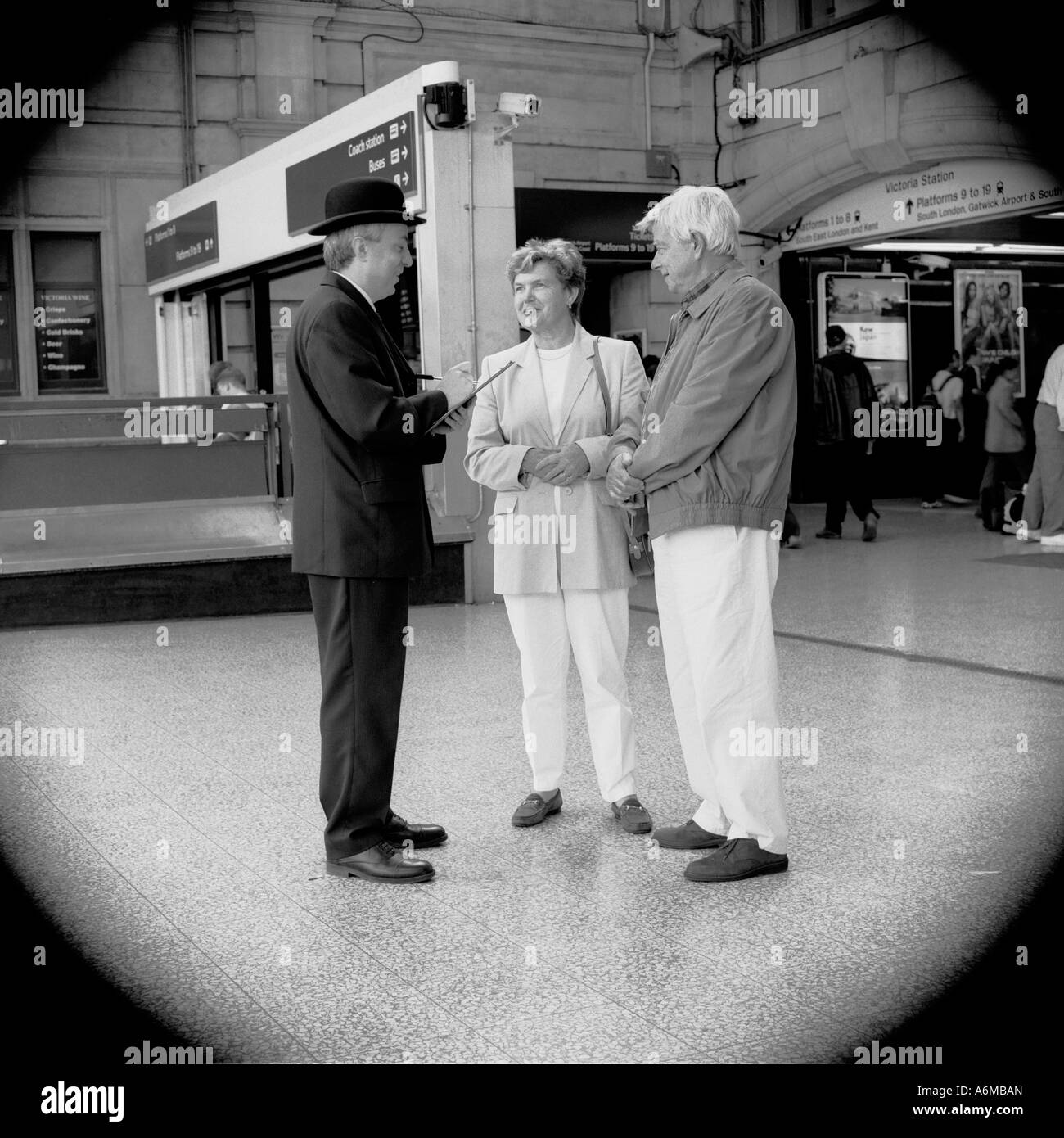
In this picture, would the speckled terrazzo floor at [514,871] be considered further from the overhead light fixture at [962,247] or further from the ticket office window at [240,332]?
the overhead light fixture at [962,247]

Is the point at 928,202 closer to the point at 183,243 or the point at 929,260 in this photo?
the point at 929,260

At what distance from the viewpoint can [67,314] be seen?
1465 cm

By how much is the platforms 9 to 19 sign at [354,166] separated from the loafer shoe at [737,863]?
235 inches

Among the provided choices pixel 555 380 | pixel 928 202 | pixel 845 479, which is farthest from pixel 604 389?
pixel 928 202

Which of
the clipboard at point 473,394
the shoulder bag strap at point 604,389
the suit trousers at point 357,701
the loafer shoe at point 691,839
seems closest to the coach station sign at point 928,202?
the shoulder bag strap at point 604,389

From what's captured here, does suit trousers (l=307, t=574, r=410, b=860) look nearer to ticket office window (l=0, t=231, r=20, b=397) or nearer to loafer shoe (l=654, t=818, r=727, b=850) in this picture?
loafer shoe (l=654, t=818, r=727, b=850)

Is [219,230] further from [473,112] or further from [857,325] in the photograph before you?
[857,325]

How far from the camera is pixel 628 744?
4.45 m

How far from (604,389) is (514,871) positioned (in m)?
1.53

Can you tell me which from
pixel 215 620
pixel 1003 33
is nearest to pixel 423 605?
pixel 215 620

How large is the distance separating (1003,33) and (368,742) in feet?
40.8

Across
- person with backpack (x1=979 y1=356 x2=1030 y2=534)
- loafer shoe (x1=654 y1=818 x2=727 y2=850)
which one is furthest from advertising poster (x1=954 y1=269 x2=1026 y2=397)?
loafer shoe (x1=654 y1=818 x2=727 y2=850)

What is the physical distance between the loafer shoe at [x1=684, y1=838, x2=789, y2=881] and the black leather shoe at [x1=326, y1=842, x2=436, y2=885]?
0.73m

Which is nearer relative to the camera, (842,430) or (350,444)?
(350,444)
